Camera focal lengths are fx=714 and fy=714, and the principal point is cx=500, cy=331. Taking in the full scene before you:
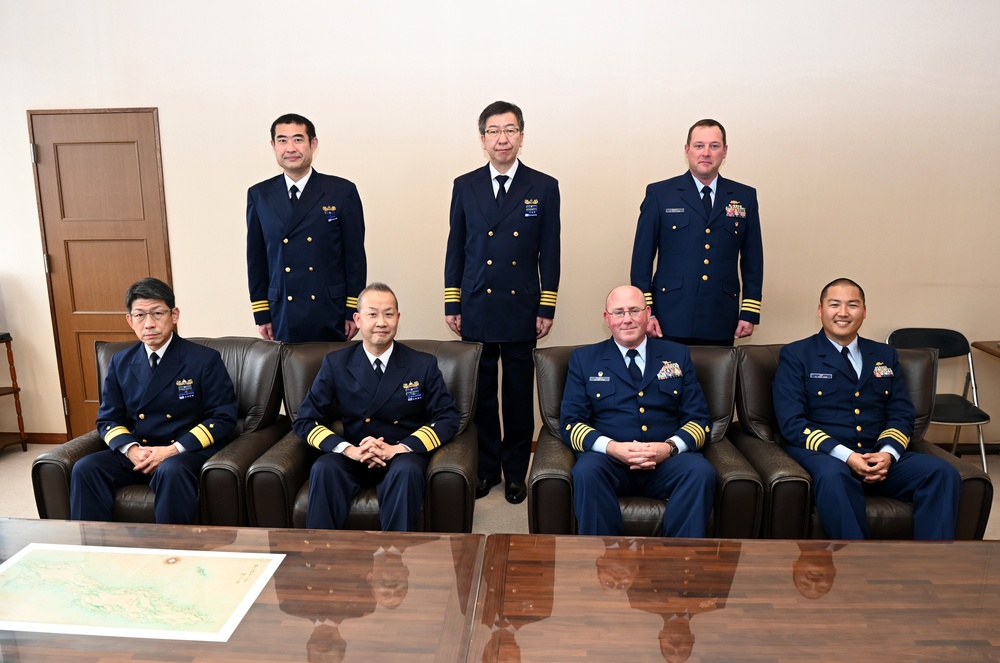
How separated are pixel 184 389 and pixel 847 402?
2.68 meters

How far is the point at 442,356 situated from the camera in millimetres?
3059

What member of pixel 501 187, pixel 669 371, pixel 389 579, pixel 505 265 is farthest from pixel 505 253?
pixel 389 579

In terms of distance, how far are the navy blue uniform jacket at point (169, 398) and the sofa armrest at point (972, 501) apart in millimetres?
2796

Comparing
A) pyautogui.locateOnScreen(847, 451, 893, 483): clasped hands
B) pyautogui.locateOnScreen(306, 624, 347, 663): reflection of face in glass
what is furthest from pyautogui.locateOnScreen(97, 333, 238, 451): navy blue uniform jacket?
pyautogui.locateOnScreen(847, 451, 893, 483): clasped hands

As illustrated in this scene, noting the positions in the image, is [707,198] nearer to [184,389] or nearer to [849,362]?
[849,362]

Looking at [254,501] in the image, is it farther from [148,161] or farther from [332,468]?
[148,161]

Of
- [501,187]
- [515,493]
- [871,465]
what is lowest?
[515,493]

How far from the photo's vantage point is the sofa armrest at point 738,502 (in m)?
2.54

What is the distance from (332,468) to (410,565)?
0.84 metres

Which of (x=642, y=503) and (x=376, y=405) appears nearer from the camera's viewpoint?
(x=642, y=503)

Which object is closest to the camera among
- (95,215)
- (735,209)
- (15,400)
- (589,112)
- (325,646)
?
(325,646)

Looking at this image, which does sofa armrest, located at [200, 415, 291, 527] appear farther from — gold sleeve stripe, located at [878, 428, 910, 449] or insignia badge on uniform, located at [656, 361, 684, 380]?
gold sleeve stripe, located at [878, 428, 910, 449]

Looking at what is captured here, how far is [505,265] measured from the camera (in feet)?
11.1

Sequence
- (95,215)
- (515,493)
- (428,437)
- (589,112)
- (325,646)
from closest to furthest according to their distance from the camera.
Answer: (325,646) → (428,437) → (515,493) → (589,112) → (95,215)
